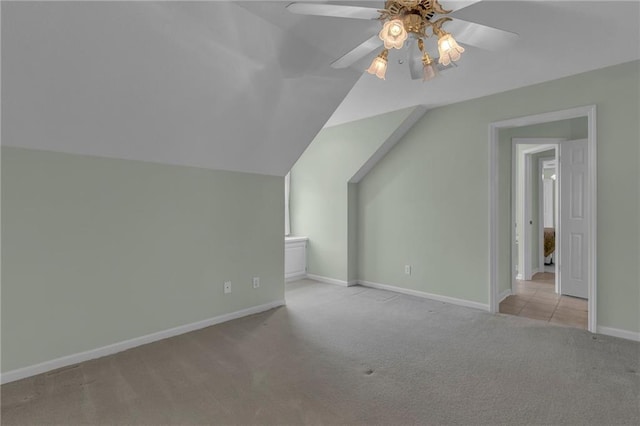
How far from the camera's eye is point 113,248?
2617 mm

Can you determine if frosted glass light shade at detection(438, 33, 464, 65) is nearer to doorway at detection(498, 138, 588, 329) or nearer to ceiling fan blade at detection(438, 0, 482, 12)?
ceiling fan blade at detection(438, 0, 482, 12)

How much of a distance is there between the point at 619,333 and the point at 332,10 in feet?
11.9

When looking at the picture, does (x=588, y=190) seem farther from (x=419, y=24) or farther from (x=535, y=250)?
(x=535, y=250)

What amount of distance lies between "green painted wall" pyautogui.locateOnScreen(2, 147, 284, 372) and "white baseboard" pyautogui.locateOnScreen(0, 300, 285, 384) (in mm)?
42

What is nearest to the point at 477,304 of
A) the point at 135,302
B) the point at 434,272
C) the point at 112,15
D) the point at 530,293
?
the point at 434,272

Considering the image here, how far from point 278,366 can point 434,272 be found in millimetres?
2520

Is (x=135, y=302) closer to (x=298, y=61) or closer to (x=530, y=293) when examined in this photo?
(x=298, y=61)

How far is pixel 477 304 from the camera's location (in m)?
3.76

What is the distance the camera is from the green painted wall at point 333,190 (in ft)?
15.0

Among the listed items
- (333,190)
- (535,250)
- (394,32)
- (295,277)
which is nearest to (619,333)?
(535,250)

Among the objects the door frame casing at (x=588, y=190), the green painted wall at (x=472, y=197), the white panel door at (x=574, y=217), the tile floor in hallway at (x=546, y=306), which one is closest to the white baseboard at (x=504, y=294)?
the tile floor in hallway at (x=546, y=306)

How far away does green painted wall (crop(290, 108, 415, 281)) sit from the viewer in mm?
4570

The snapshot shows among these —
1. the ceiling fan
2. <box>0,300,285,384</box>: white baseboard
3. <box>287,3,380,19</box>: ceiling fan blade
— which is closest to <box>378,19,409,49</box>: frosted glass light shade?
the ceiling fan

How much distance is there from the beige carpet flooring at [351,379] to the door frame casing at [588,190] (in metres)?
0.41
